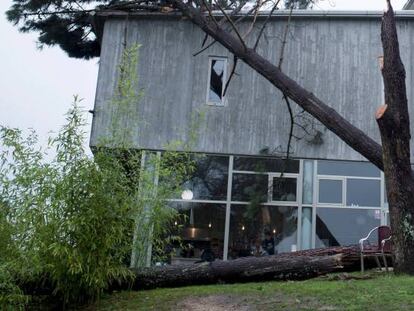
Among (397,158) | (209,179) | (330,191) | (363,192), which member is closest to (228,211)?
(209,179)

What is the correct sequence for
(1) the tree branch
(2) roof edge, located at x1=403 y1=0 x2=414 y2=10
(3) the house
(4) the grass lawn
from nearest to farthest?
1. (4) the grass lawn
2. (1) the tree branch
3. (3) the house
4. (2) roof edge, located at x1=403 y1=0 x2=414 y2=10

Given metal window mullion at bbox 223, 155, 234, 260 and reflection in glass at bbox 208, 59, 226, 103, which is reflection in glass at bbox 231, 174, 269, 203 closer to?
metal window mullion at bbox 223, 155, 234, 260

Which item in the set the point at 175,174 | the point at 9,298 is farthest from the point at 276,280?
the point at 9,298

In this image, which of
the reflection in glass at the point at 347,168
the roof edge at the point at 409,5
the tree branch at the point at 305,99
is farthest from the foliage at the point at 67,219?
the roof edge at the point at 409,5

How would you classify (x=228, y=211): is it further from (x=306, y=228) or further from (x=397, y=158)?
(x=397, y=158)

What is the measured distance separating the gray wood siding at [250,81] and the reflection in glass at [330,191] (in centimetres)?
68

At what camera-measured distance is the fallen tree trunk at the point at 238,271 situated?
32.7 feet

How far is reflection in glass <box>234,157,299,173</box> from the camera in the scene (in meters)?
15.5

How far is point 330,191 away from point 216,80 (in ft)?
13.4

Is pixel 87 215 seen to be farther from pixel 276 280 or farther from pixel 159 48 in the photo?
pixel 159 48

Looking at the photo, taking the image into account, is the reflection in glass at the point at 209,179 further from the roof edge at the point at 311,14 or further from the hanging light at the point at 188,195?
the roof edge at the point at 311,14

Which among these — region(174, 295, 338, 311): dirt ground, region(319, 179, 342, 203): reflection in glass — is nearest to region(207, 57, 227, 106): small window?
region(319, 179, 342, 203): reflection in glass

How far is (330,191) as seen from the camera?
50.4ft

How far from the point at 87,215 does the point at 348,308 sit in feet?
12.0
